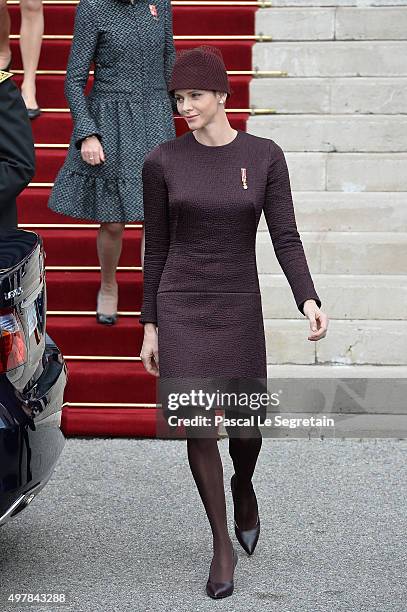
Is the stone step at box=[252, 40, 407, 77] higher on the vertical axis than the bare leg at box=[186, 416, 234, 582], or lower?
higher

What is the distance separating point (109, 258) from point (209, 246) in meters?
2.25

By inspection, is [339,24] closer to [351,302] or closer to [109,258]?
[351,302]

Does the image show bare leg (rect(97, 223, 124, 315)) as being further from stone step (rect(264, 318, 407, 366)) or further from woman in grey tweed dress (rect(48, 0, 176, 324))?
stone step (rect(264, 318, 407, 366))

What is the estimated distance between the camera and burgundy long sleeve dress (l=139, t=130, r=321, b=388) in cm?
442

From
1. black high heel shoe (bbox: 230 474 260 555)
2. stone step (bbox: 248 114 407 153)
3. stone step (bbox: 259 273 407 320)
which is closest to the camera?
black high heel shoe (bbox: 230 474 260 555)

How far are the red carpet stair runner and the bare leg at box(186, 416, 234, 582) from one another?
74.4 inches

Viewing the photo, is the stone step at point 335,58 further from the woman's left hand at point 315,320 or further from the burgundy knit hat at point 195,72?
the woman's left hand at point 315,320

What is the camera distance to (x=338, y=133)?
7883 mm

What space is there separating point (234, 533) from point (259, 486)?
636 mm

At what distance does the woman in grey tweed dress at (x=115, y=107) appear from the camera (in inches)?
247

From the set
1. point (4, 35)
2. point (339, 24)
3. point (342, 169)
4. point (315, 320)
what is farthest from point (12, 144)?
point (339, 24)

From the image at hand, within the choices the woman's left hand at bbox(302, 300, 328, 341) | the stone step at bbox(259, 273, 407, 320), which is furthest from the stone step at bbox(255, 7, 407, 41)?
the woman's left hand at bbox(302, 300, 328, 341)

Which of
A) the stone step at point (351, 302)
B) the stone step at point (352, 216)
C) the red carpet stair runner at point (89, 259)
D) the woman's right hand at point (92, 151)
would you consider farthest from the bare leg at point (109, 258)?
the stone step at point (352, 216)

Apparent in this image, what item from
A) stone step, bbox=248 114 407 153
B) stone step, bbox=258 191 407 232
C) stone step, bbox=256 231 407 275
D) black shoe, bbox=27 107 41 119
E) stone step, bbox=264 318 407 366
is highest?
black shoe, bbox=27 107 41 119
